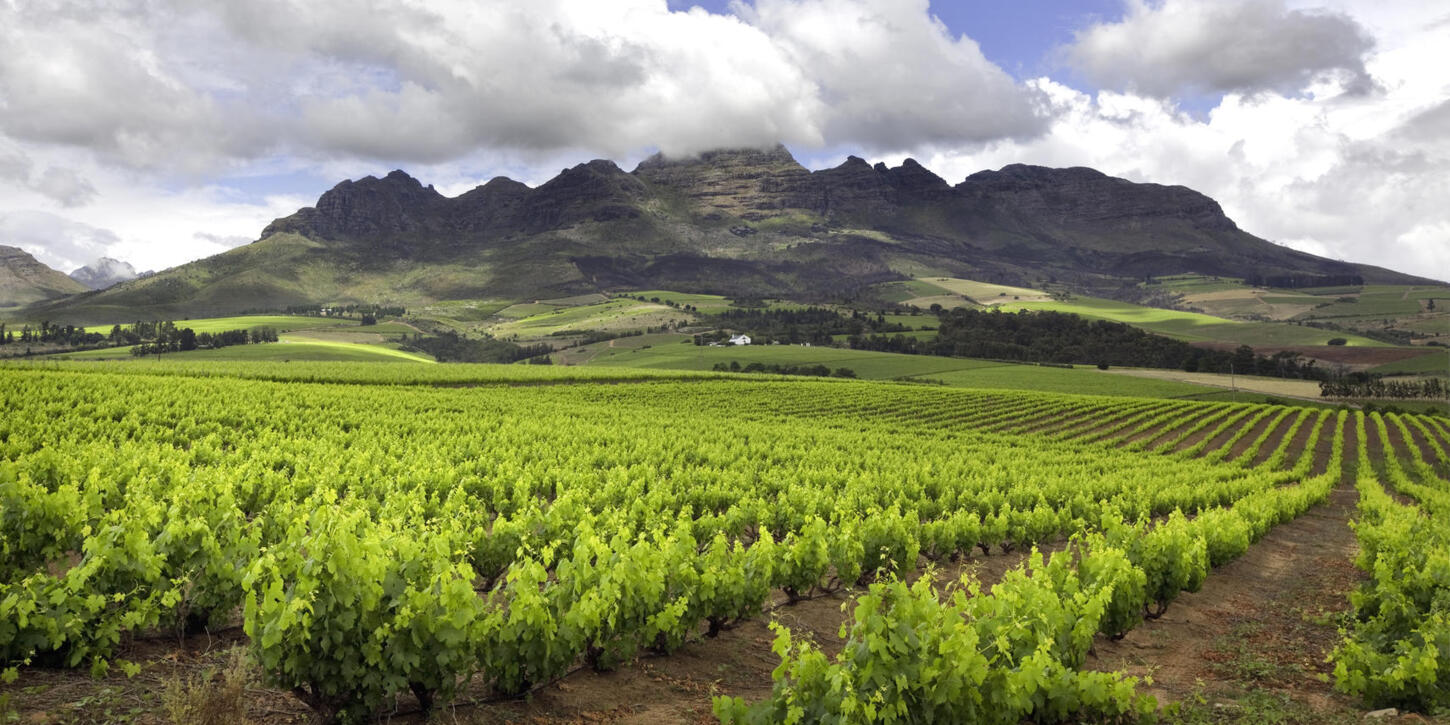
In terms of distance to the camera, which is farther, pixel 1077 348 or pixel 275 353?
pixel 1077 348

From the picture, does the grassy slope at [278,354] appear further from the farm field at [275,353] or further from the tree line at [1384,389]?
the tree line at [1384,389]

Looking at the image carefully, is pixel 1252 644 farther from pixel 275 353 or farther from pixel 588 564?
pixel 275 353

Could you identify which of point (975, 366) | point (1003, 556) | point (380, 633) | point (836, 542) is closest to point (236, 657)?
point (380, 633)

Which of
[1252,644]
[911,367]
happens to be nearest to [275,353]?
[911,367]

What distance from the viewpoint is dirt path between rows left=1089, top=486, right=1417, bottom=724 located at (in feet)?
33.2

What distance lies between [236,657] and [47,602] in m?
2.40

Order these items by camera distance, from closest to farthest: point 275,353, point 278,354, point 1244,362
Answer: point 278,354 < point 1244,362 < point 275,353

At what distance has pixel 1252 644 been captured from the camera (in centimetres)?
1391

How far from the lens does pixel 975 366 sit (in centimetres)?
12988

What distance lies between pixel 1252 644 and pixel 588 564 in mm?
12721

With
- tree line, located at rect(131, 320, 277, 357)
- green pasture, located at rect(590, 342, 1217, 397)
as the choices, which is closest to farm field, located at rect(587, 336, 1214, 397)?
green pasture, located at rect(590, 342, 1217, 397)

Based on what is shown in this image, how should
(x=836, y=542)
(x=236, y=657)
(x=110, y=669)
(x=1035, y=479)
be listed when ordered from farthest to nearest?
(x=1035, y=479), (x=836, y=542), (x=110, y=669), (x=236, y=657)

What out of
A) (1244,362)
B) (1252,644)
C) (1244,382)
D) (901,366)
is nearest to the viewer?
(1252,644)

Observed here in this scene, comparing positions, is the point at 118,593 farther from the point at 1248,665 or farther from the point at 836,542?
the point at 1248,665
